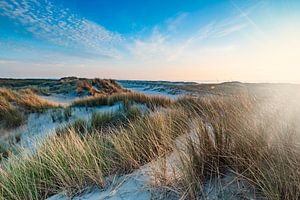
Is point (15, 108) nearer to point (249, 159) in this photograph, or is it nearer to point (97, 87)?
point (249, 159)

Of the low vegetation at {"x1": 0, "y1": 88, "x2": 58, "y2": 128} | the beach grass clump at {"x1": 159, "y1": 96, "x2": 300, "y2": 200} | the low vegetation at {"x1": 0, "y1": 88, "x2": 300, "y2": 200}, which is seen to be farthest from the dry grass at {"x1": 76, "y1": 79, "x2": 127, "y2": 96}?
the beach grass clump at {"x1": 159, "y1": 96, "x2": 300, "y2": 200}

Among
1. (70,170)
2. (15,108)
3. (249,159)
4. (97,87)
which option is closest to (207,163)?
(249,159)

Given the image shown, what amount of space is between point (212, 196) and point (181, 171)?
0.32 m

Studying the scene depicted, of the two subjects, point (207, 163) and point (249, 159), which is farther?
point (207, 163)

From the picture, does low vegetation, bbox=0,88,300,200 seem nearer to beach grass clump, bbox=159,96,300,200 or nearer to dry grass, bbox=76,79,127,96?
beach grass clump, bbox=159,96,300,200

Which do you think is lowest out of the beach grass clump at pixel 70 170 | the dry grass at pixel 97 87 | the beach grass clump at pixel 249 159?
the dry grass at pixel 97 87

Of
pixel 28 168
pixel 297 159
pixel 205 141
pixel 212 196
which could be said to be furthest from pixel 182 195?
pixel 28 168

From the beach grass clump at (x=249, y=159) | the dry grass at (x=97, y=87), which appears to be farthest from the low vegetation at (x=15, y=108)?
the dry grass at (x=97, y=87)

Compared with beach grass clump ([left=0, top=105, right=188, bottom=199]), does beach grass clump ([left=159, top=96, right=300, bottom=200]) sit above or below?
above

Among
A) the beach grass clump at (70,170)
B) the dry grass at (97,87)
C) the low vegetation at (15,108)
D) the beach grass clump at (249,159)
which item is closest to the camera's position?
the beach grass clump at (249,159)

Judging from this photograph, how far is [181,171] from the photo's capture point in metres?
2.11

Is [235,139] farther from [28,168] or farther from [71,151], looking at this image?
[28,168]

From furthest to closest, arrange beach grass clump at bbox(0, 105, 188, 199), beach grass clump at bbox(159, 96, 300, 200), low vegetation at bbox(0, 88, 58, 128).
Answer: low vegetation at bbox(0, 88, 58, 128)
beach grass clump at bbox(0, 105, 188, 199)
beach grass clump at bbox(159, 96, 300, 200)

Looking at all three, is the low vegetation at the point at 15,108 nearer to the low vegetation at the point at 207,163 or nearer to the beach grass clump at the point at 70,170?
the low vegetation at the point at 207,163
